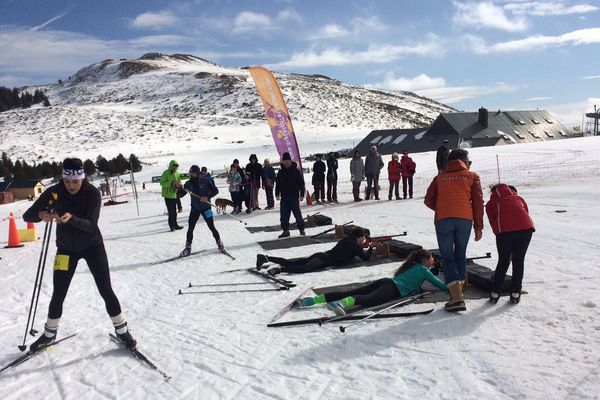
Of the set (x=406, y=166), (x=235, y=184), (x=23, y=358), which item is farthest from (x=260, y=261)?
(x=406, y=166)

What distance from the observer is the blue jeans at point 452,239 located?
555cm

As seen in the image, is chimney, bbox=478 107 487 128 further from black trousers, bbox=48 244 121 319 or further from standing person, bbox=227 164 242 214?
black trousers, bbox=48 244 121 319

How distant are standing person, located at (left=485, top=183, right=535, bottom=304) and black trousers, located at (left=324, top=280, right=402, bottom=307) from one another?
1150mm

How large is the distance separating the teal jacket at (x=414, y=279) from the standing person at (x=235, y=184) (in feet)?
36.5

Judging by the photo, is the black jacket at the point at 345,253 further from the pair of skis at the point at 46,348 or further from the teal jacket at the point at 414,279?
the pair of skis at the point at 46,348

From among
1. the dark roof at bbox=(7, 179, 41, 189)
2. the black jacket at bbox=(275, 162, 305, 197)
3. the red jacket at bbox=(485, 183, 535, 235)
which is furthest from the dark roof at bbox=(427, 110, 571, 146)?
the red jacket at bbox=(485, 183, 535, 235)

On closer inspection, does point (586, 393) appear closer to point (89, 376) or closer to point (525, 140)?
point (89, 376)

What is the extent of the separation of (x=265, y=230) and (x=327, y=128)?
→ 85959 mm

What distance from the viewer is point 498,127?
5053 centimetres

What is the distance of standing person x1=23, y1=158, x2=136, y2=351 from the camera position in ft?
15.2

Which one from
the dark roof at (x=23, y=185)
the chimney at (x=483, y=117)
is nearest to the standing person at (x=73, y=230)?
the dark roof at (x=23, y=185)

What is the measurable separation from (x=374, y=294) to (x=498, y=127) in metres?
49.6

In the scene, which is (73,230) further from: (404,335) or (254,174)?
(254,174)

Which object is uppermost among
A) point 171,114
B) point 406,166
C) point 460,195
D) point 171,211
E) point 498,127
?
point 171,114
